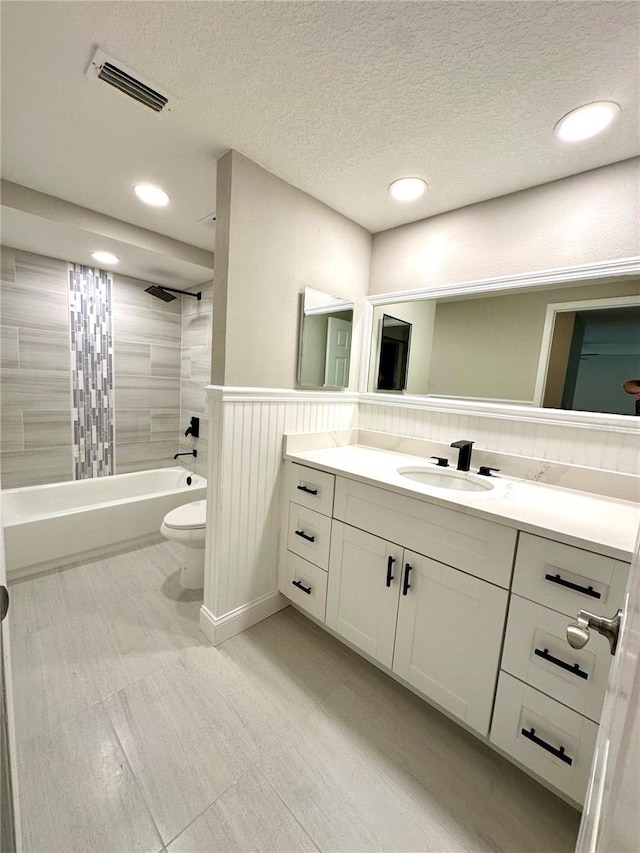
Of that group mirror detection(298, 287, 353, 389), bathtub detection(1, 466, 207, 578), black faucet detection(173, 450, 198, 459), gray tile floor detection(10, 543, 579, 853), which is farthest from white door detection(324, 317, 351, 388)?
black faucet detection(173, 450, 198, 459)

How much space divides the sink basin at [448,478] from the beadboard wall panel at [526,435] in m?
0.22

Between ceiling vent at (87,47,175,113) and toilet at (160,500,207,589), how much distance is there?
1.85m

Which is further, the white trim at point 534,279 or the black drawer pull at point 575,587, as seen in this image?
the white trim at point 534,279

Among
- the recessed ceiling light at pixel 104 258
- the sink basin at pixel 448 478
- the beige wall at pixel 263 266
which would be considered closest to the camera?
the beige wall at pixel 263 266

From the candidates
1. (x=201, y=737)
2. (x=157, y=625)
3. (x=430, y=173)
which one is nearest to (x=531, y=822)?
(x=201, y=737)

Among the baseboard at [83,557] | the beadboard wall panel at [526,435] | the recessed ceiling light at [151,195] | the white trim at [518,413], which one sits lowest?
the baseboard at [83,557]

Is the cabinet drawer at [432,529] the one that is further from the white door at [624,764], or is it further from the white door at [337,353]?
the white door at [337,353]

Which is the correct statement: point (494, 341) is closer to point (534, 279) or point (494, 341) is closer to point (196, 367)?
point (534, 279)

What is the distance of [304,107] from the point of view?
118cm

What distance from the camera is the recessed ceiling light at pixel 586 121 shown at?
109 cm

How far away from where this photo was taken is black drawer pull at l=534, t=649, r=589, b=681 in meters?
0.94

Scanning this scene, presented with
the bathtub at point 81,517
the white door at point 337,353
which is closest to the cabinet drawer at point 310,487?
the white door at point 337,353

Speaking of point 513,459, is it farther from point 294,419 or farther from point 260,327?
point 260,327

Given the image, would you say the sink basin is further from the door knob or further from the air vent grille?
the air vent grille
